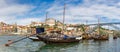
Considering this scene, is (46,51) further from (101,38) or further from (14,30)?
(14,30)

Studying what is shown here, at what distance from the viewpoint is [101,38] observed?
195ft

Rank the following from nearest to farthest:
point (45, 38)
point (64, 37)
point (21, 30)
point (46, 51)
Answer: point (46, 51) → point (45, 38) → point (64, 37) → point (21, 30)

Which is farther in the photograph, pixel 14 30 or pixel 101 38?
pixel 14 30

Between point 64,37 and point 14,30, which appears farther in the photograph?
point 14,30

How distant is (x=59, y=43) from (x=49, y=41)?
243cm

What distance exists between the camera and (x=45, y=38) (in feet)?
127

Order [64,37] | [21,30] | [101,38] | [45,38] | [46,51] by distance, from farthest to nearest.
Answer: [21,30], [101,38], [64,37], [45,38], [46,51]

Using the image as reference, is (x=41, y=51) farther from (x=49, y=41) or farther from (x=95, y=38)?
(x=95, y=38)

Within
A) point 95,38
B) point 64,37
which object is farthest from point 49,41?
point 95,38

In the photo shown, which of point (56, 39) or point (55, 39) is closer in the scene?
point (55, 39)

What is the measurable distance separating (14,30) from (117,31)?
240 ft

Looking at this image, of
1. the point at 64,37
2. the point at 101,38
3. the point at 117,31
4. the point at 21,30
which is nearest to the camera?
the point at 64,37

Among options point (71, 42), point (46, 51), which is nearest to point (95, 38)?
point (71, 42)

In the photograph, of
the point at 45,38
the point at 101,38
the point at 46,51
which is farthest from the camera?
the point at 101,38
